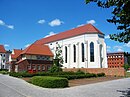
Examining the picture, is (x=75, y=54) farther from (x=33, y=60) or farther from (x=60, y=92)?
(x=60, y=92)

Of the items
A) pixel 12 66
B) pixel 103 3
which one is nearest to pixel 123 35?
pixel 103 3

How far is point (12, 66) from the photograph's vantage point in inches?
2820

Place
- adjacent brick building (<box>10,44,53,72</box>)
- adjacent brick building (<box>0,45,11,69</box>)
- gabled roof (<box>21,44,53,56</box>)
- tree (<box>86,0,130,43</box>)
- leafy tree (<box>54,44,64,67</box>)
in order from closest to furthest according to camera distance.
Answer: tree (<box>86,0,130,43</box>) → adjacent brick building (<box>10,44,53,72</box>) → gabled roof (<box>21,44,53,56</box>) → leafy tree (<box>54,44,64,67</box>) → adjacent brick building (<box>0,45,11,69</box>)

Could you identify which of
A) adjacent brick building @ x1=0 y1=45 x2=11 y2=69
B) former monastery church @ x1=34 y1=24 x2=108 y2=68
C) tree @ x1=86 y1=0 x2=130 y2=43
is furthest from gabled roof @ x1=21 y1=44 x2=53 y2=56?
tree @ x1=86 y1=0 x2=130 y2=43

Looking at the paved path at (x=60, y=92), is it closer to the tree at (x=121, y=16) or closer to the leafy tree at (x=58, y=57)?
the tree at (x=121, y=16)

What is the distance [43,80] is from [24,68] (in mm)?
40277

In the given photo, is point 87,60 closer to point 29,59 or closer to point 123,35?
point 29,59

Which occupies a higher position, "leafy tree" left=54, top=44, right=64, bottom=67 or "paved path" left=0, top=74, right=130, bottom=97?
"leafy tree" left=54, top=44, right=64, bottom=67

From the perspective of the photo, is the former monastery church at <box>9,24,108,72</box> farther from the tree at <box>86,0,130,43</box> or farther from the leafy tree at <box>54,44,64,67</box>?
the tree at <box>86,0,130,43</box>

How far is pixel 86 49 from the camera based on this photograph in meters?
65.6

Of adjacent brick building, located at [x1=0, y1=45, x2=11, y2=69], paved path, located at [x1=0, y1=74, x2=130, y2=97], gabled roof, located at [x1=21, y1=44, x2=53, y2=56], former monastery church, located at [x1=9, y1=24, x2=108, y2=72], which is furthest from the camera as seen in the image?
adjacent brick building, located at [x1=0, y1=45, x2=11, y2=69]

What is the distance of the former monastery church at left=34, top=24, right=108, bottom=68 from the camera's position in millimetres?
64312

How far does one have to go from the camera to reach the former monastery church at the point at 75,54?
6388cm

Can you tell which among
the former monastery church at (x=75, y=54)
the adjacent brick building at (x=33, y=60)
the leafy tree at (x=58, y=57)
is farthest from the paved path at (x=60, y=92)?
the leafy tree at (x=58, y=57)
